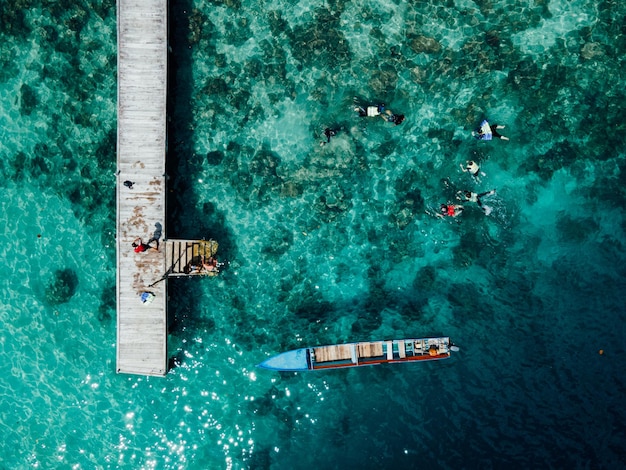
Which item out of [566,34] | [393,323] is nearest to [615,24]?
[566,34]

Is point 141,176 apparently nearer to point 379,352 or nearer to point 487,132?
point 379,352

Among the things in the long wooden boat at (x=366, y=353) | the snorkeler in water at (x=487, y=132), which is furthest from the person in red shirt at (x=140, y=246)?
the snorkeler in water at (x=487, y=132)

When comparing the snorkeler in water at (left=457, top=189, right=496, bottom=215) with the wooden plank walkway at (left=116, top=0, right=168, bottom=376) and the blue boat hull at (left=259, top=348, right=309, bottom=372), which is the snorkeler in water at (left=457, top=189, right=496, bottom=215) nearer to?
the blue boat hull at (left=259, top=348, right=309, bottom=372)

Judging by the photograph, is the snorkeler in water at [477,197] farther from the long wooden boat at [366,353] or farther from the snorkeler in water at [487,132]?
the long wooden boat at [366,353]

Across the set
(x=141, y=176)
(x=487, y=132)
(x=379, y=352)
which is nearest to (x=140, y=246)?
(x=141, y=176)

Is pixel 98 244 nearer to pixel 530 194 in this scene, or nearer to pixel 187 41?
pixel 187 41

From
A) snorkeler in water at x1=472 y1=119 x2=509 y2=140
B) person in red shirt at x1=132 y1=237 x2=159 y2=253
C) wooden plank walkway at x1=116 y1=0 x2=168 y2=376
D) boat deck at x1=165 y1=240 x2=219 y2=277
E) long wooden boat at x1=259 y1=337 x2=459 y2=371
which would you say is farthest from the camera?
long wooden boat at x1=259 y1=337 x2=459 y2=371

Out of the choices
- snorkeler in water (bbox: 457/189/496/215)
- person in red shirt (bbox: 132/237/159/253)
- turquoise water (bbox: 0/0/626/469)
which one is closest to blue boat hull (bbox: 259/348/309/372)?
turquoise water (bbox: 0/0/626/469)
